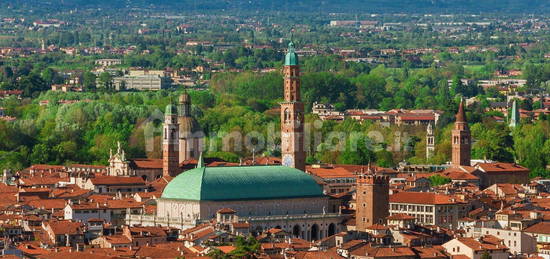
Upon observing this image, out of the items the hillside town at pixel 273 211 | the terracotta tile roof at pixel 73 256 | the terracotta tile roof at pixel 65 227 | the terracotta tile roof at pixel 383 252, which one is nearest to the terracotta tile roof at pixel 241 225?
the hillside town at pixel 273 211

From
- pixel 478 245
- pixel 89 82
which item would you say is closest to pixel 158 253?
pixel 478 245

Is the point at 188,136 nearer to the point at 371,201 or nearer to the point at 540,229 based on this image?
the point at 371,201

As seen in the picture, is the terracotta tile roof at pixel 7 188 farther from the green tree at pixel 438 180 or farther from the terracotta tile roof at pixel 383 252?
the terracotta tile roof at pixel 383 252

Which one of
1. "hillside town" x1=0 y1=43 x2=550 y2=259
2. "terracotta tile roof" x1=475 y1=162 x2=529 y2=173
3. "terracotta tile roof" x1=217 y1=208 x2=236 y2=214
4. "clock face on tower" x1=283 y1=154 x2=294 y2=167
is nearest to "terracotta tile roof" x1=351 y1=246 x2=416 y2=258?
"hillside town" x1=0 y1=43 x2=550 y2=259

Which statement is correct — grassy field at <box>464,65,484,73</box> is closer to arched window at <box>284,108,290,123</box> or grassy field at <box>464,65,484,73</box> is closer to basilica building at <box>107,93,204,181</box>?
basilica building at <box>107,93,204,181</box>

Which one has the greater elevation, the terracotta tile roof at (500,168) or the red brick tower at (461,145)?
the red brick tower at (461,145)
